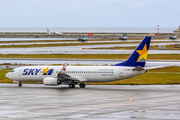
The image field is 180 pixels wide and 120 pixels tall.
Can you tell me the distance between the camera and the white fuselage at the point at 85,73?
4538 cm

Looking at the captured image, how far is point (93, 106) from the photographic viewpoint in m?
30.7

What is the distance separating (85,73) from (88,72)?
1.60 feet

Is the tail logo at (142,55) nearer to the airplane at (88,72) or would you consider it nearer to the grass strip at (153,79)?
the airplane at (88,72)

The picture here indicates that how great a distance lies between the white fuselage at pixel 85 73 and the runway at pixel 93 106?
5.09 m

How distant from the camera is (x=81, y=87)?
48.0 m

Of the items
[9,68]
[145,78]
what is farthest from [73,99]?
[9,68]

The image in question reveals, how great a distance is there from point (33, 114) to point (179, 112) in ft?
38.5

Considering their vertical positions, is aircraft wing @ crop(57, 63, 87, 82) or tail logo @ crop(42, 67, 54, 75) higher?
tail logo @ crop(42, 67, 54, 75)

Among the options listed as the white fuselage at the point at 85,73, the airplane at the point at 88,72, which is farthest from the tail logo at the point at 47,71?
the white fuselage at the point at 85,73

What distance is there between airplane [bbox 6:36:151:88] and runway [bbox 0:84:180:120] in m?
5.15

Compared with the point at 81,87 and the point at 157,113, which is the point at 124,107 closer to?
the point at 157,113

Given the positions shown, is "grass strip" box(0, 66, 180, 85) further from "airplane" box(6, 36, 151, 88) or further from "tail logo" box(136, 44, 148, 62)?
"tail logo" box(136, 44, 148, 62)

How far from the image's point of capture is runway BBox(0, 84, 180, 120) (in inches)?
1017

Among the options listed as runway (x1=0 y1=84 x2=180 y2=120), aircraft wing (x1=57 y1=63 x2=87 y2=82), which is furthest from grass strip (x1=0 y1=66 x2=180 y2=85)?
runway (x1=0 y1=84 x2=180 y2=120)
